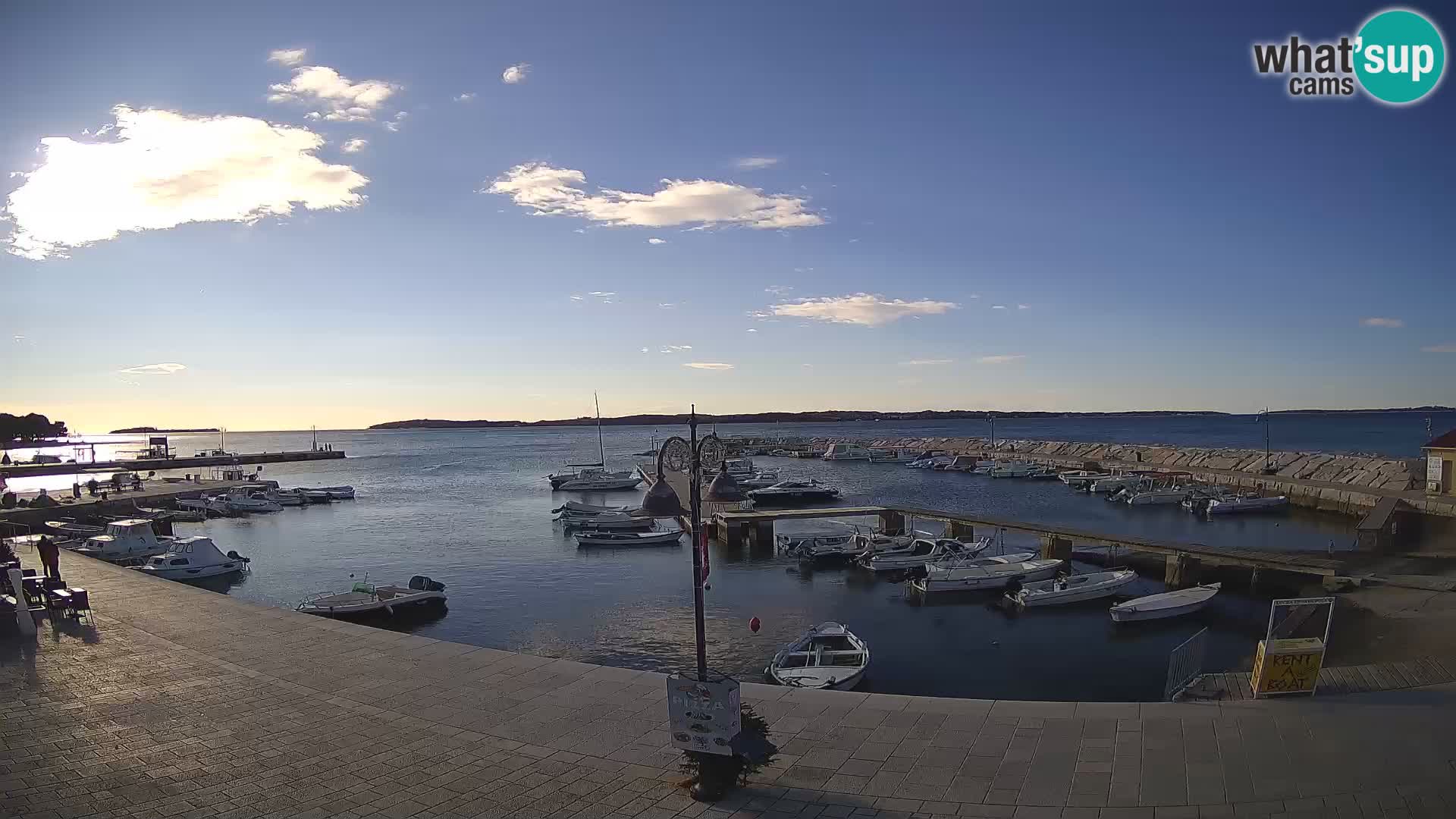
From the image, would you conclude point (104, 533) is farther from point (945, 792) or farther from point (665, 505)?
point (945, 792)

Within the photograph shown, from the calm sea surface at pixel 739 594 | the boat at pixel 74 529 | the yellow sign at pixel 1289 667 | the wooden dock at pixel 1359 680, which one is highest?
the yellow sign at pixel 1289 667

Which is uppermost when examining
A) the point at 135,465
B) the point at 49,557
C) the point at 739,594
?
the point at 49,557

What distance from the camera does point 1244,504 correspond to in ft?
162

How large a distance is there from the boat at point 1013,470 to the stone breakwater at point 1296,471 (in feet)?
29.0

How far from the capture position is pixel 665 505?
917 centimetres

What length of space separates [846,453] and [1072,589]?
81625 mm

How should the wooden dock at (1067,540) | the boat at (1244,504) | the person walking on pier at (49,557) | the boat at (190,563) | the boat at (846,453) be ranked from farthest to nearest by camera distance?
the boat at (846,453)
the boat at (1244,504)
the boat at (190,563)
the wooden dock at (1067,540)
the person walking on pier at (49,557)

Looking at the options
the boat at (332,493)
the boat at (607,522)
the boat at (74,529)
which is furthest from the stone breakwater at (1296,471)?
the boat at (332,493)

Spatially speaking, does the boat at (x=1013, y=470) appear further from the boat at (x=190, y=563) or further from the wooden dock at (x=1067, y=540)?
the boat at (x=190, y=563)

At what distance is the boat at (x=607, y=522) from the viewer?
43.4 metres

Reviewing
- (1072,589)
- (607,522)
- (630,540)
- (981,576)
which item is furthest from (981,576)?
(607,522)

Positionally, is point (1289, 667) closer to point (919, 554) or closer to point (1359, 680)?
point (1359, 680)

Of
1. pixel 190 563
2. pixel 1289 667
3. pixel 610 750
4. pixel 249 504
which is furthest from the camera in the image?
pixel 249 504

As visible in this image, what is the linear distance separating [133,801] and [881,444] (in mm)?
121310
